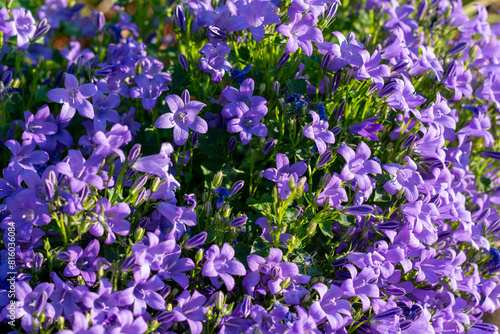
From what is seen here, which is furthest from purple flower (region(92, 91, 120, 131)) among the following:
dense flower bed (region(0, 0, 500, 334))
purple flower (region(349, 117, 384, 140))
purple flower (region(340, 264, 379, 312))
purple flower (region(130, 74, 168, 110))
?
purple flower (region(340, 264, 379, 312))

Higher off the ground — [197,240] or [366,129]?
[366,129]

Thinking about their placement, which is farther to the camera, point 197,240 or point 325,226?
point 325,226

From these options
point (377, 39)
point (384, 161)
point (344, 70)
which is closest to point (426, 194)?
point (384, 161)

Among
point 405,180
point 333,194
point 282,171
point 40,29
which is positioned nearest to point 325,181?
point 333,194

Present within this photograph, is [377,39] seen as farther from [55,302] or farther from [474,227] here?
[55,302]

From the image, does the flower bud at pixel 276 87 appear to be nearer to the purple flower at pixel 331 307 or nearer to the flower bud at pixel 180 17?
the flower bud at pixel 180 17

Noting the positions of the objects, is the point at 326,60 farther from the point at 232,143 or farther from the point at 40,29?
the point at 40,29

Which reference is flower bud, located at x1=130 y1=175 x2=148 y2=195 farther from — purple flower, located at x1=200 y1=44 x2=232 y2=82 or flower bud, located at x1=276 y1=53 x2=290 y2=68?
flower bud, located at x1=276 y1=53 x2=290 y2=68

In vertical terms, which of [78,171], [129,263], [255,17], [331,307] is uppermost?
[255,17]
